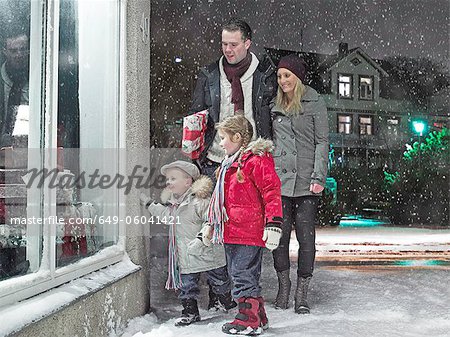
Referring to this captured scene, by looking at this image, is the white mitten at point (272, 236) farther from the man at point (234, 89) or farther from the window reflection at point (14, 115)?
the window reflection at point (14, 115)

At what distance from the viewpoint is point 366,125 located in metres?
22.3

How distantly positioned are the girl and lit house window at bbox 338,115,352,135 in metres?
18.6

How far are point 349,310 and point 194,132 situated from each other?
145cm

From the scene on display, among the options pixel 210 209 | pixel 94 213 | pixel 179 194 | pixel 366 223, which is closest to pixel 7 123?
pixel 94 213

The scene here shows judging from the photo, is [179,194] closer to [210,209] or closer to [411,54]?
[210,209]

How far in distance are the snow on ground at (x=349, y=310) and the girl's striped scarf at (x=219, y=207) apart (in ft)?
1.68

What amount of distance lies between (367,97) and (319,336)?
67.2 feet

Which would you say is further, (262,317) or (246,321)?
(262,317)

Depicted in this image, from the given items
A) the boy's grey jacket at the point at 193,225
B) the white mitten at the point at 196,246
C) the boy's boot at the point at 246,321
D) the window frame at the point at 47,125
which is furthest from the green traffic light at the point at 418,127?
the window frame at the point at 47,125

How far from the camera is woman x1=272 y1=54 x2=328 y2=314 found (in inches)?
161

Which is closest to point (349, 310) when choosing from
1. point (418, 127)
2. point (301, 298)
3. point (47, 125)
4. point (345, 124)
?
point (301, 298)

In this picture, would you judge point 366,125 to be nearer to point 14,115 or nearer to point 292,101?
point 292,101

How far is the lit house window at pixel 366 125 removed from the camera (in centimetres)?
2194

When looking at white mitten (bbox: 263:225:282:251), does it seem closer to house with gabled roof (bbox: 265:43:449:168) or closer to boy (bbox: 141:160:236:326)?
boy (bbox: 141:160:236:326)
